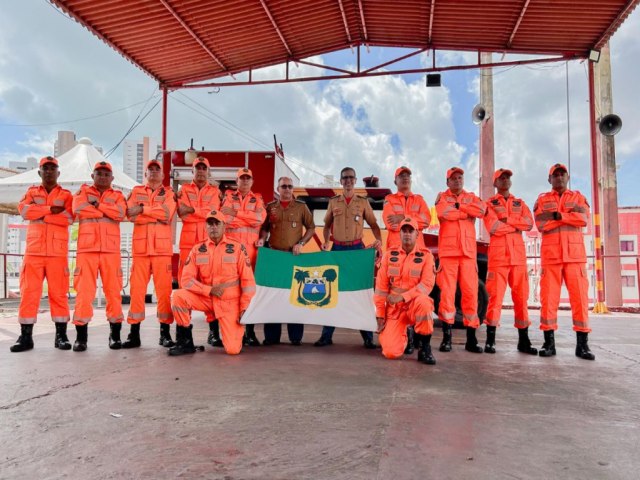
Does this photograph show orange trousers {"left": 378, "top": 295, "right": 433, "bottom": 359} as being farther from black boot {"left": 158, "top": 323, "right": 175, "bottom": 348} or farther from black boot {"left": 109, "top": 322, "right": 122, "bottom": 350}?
black boot {"left": 109, "top": 322, "right": 122, "bottom": 350}

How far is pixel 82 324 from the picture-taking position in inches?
206

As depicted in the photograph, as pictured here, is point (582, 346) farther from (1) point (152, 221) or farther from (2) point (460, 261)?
(1) point (152, 221)

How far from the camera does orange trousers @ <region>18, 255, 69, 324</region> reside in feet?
17.1

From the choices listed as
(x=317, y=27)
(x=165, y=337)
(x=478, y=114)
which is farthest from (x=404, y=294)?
(x=478, y=114)

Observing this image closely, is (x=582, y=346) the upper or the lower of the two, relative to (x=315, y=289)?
lower

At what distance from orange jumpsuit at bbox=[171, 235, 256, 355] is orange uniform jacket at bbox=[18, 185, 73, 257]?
151cm

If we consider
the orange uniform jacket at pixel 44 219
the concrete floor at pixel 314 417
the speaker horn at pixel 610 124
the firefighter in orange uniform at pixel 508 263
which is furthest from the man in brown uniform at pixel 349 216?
the speaker horn at pixel 610 124

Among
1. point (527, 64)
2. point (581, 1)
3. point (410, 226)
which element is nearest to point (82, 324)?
point (410, 226)

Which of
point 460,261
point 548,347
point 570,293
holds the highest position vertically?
point 460,261

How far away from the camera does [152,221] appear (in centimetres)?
541

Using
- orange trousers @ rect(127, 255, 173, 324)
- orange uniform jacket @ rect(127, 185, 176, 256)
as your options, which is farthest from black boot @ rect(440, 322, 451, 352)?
orange uniform jacket @ rect(127, 185, 176, 256)

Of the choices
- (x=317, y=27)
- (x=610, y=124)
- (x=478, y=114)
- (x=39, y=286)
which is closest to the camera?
(x=39, y=286)

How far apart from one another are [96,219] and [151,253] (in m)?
0.70

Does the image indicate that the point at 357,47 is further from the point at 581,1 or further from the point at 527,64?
the point at 581,1
